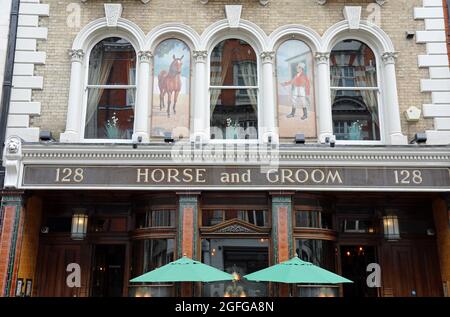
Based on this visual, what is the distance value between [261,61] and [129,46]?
309cm

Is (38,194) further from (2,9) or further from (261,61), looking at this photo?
(261,61)

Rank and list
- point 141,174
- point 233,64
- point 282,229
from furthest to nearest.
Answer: point 233,64 → point 141,174 → point 282,229

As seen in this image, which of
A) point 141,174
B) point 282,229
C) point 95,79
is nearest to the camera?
point 282,229

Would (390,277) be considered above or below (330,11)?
below

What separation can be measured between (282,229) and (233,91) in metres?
3.38

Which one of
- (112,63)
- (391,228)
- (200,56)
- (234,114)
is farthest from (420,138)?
(112,63)

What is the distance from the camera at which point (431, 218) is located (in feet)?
39.2

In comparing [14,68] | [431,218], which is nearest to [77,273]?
[14,68]

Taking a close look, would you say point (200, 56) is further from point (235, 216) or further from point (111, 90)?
point (235, 216)

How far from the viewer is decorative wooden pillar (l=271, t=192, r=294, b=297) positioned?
10.4 meters

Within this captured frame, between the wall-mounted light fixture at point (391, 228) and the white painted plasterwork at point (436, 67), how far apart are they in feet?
6.36

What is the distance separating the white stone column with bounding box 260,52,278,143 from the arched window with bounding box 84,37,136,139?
2950 mm

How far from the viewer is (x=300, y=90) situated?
1173 cm

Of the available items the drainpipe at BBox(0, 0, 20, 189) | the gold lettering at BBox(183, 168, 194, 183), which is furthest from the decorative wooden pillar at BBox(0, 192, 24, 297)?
the gold lettering at BBox(183, 168, 194, 183)
